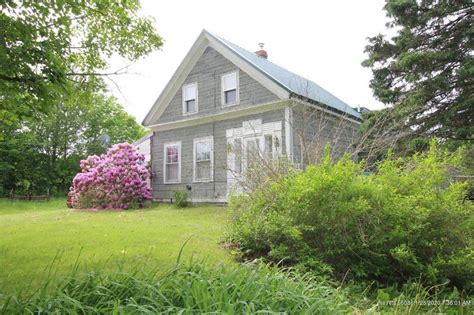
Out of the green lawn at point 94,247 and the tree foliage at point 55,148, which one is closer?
the green lawn at point 94,247

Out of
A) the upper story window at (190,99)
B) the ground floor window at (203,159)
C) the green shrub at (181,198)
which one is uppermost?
the upper story window at (190,99)

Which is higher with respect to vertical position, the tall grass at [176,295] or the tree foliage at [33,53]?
the tree foliage at [33,53]

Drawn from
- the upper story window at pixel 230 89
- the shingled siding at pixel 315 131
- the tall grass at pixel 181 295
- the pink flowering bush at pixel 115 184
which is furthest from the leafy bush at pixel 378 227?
the pink flowering bush at pixel 115 184

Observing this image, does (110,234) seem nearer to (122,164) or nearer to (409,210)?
(409,210)

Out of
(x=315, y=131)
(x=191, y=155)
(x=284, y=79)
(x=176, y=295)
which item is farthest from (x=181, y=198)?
(x=176, y=295)

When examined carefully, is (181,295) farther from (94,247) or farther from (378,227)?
(94,247)

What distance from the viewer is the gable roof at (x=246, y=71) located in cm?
1162

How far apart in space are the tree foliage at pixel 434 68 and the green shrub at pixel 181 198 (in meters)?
7.91

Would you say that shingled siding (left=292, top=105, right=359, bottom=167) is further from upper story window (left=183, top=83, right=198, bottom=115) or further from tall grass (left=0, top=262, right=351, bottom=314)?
upper story window (left=183, top=83, right=198, bottom=115)

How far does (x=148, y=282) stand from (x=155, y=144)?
43.7ft

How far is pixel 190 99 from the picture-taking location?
47.1 ft

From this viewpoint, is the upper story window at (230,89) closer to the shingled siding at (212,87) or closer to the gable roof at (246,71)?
the shingled siding at (212,87)

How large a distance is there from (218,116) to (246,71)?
2.02 metres

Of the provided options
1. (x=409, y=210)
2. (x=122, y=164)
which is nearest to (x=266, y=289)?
(x=409, y=210)
